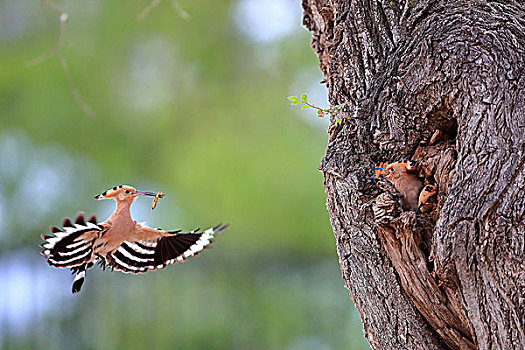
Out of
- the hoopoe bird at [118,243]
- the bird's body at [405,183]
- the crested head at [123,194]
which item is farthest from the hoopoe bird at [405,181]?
the crested head at [123,194]

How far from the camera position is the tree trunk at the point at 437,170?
795mm

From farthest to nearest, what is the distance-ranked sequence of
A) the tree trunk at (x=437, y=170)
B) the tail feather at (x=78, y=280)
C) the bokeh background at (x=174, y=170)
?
the bokeh background at (x=174, y=170)
the tail feather at (x=78, y=280)
the tree trunk at (x=437, y=170)

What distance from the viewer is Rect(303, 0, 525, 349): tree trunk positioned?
79 cm

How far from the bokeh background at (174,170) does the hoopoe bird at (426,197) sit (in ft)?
9.20

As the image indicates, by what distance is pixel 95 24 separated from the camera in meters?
4.07

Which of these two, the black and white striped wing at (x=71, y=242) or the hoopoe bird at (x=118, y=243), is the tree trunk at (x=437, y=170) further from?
the black and white striped wing at (x=71, y=242)

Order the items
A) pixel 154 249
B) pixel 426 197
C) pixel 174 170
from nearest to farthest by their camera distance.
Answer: pixel 426 197
pixel 154 249
pixel 174 170

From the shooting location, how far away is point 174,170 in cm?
397

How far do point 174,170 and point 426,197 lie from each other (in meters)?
3.20

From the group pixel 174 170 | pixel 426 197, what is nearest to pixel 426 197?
pixel 426 197

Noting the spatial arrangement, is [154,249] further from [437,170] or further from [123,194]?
[437,170]

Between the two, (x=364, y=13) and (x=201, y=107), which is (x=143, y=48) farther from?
→ (x=364, y=13)

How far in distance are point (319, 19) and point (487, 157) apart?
1.80 ft

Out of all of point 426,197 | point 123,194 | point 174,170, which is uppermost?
point 174,170
